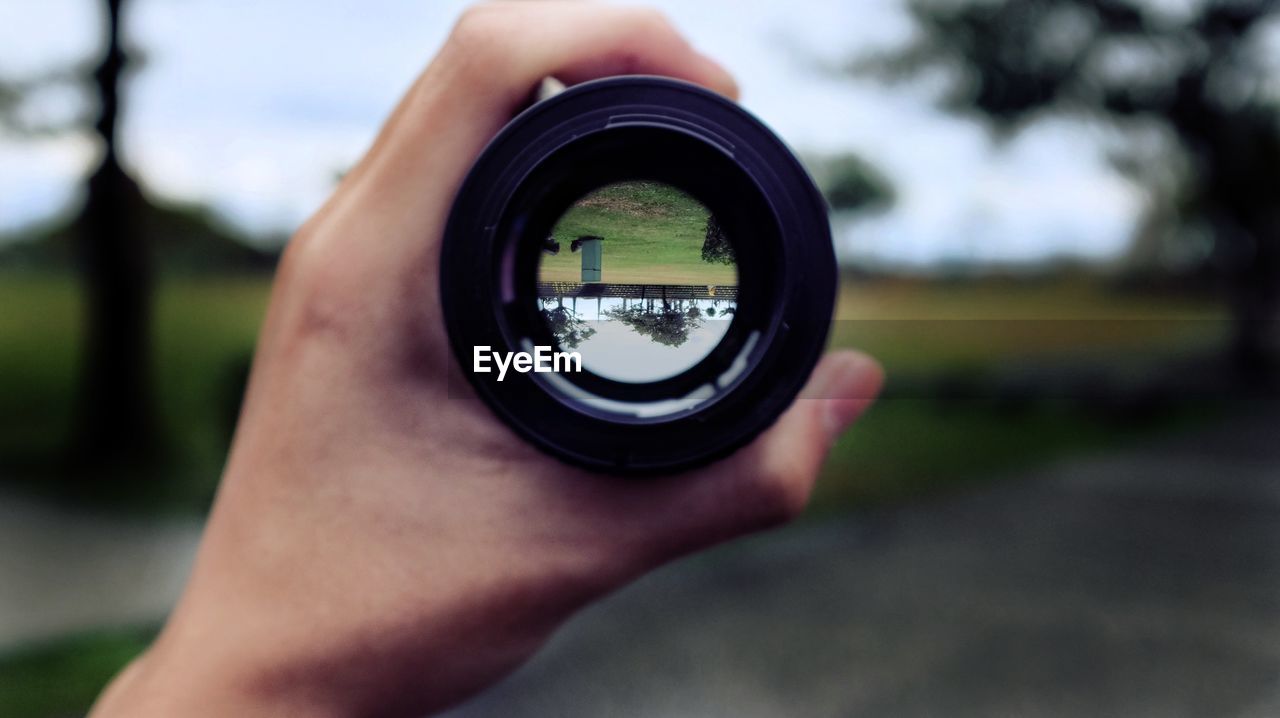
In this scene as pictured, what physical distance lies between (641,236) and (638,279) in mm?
43

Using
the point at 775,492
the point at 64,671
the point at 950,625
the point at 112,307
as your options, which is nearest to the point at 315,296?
the point at 775,492

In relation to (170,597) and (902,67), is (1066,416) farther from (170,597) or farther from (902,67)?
(170,597)

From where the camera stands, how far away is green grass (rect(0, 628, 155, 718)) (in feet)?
12.1

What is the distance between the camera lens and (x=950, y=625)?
503 cm

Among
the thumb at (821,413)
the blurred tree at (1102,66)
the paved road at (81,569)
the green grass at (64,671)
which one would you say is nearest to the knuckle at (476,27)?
the thumb at (821,413)

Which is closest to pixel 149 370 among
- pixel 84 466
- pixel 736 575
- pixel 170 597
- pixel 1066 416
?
pixel 84 466

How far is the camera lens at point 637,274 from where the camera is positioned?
96cm

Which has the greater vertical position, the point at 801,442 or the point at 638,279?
the point at 638,279

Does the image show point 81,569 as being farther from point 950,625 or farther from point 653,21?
point 653,21

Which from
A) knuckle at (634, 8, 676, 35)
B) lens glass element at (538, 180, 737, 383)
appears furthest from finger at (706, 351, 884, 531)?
knuckle at (634, 8, 676, 35)

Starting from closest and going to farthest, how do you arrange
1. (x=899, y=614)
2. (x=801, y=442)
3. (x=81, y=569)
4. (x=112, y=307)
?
1. (x=801, y=442)
2. (x=899, y=614)
3. (x=81, y=569)
4. (x=112, y=307)

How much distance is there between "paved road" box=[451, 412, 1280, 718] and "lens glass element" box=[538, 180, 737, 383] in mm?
3340

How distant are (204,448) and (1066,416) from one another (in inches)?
372

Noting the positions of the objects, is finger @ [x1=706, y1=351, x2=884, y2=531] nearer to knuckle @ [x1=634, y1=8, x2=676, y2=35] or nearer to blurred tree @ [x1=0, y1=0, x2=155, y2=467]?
knuckle @ [x1=634, y1=8, x2=676, y2=35]
